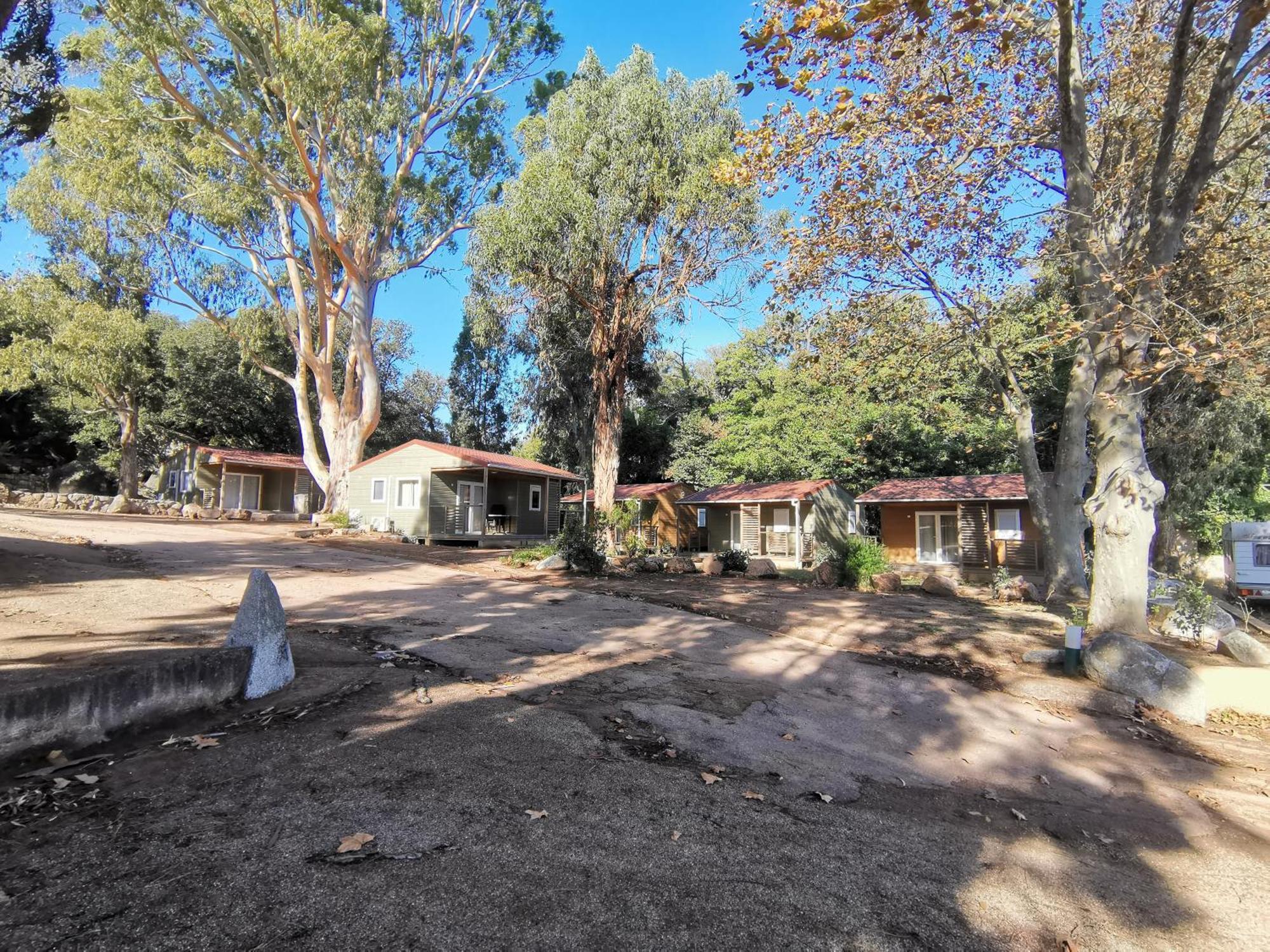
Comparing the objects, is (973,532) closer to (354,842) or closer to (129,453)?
(354,842)

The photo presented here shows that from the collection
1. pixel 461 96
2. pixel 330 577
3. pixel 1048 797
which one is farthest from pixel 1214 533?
pixel 461 96

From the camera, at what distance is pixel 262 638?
4680 millimetres

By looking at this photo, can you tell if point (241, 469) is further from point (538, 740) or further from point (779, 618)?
point (538, 740)

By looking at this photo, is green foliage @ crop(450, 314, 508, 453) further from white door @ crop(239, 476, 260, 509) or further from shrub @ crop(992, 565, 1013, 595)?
shrub @ crop(992, 565, 1013, 595)

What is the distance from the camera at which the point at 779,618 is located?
10.3m

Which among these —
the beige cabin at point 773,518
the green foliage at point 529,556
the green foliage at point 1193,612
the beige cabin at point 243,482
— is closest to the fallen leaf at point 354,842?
the green foliage at point 1193,612

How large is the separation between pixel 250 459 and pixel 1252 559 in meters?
37.8

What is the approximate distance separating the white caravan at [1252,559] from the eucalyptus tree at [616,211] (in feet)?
52.0

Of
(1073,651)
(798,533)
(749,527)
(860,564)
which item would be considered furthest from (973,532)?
(1073,651)

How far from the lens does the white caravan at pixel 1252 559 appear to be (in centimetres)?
1812

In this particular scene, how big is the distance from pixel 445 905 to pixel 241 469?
3527cm

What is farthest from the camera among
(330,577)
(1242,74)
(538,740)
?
(330,577)

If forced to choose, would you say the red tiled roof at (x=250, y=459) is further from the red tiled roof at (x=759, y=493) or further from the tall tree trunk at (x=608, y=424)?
the tall tree trunk at (x=608, y=424)

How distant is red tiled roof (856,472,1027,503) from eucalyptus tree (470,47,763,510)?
1212 centimetres
